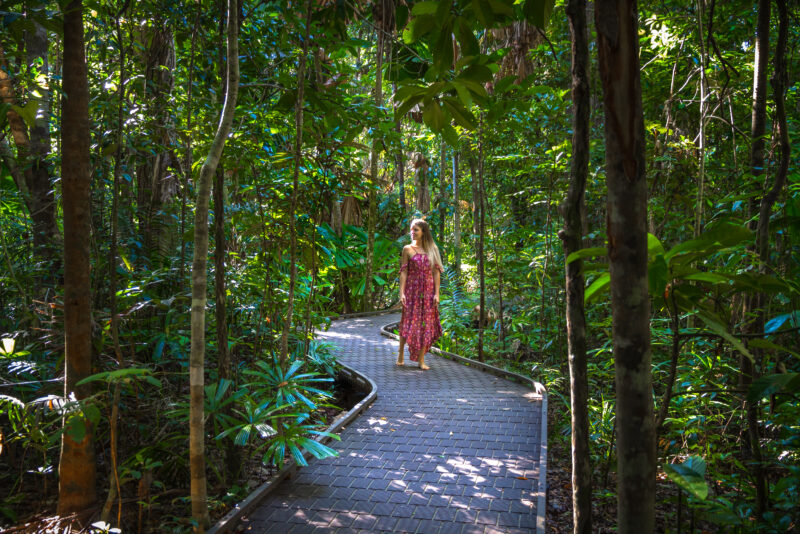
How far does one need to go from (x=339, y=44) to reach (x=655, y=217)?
437cm

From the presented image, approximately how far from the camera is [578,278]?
2.12 metres

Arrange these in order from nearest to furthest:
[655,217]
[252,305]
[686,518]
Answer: [686,518] → [252,305] → [655,217]

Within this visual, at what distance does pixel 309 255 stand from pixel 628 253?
3.61 metres

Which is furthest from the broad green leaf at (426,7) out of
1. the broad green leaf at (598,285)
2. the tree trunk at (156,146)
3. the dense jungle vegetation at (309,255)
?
the tree trunk at (156,146)

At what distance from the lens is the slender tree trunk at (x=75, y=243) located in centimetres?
303

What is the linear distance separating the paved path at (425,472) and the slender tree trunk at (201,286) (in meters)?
0.54

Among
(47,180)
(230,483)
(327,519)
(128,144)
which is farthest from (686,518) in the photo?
(47,180)

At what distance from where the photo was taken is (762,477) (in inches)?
100.0

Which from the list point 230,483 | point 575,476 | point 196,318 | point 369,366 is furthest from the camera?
point 369,366

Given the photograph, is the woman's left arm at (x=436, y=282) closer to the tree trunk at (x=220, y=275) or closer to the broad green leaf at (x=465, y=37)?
the tree trunk at (x=220, y=275)

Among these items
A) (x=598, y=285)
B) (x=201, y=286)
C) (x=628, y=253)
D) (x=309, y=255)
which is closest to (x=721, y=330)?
(x=598, y=285)

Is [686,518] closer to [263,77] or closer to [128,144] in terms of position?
[263,77]

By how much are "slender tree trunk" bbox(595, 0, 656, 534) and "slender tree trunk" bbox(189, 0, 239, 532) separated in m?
2.07

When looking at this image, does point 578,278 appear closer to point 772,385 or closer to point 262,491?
point 772,385
